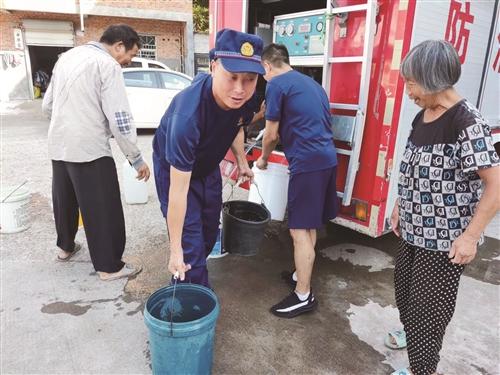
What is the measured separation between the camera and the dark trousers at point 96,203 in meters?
2.96

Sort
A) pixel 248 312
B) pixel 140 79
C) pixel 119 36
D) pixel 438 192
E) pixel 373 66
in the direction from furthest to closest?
1. pixel 140 79
2. pixel 119 36
3. pixel 248 312
4. pixel 373 66
5. pixel 438 192

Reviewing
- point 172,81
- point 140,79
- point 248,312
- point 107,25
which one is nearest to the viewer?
point 248,312

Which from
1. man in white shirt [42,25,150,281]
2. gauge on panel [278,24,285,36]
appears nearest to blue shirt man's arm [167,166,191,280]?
man in white shirt [42,25,150,281]

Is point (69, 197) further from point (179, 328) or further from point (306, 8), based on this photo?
point (306, 8)

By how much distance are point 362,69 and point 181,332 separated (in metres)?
2.03

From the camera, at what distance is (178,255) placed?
1.88m

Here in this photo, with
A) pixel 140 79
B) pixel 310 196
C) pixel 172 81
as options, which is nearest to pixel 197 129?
pixel 310 196

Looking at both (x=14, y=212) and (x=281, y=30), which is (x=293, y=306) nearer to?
(x=281, y=30)

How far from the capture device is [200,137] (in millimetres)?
2049

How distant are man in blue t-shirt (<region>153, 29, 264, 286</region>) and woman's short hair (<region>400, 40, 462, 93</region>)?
69 centimetres

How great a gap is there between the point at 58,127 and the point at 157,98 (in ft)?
21.3

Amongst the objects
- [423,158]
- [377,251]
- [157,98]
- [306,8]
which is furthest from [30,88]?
[423,158]

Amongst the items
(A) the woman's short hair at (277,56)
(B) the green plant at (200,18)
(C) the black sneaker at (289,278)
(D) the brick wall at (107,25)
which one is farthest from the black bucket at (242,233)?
(B) the green plant at (200,18)

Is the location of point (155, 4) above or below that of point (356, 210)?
above
